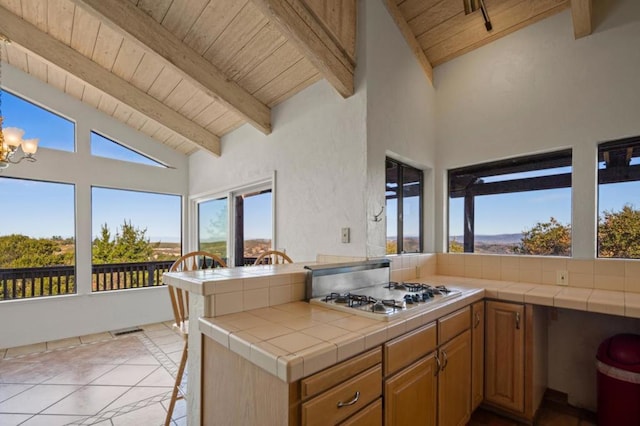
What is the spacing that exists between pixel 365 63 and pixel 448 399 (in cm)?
231

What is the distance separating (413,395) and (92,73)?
389cm

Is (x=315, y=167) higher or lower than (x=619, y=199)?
higher

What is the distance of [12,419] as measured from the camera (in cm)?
216

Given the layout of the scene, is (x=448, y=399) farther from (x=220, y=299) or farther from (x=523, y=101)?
(x=523, y=101)

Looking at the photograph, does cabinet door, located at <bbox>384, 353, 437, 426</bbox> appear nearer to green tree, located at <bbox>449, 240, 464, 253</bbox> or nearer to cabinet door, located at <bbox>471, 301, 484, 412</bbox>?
cabinet door, located at <bbox>471, 301, 484, 412</bbox>

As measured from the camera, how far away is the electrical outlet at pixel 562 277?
2.37 meters

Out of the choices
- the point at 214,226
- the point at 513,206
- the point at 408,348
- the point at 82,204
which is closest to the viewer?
the point at 408,348

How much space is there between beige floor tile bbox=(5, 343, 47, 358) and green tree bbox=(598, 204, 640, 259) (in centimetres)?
549

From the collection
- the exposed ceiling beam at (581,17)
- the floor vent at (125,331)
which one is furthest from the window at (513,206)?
the floor vent at (125,331)

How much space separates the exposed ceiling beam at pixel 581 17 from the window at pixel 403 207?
1.55 meters

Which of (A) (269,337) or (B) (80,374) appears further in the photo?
(B) (80,374)

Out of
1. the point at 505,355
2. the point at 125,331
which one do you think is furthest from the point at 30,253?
the point at 505,355

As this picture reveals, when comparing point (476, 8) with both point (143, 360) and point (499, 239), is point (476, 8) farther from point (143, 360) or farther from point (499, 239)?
point (143, 360)

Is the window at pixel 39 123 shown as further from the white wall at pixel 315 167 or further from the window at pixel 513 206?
the window at pixel 513 206
